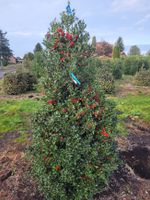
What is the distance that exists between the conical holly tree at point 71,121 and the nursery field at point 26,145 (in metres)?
0.44

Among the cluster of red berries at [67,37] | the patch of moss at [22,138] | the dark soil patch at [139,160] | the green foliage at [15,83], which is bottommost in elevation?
the dark soil patch at [139,160]

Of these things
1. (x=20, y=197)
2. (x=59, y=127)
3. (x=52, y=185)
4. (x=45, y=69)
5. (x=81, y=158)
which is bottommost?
(x=20, y=197)

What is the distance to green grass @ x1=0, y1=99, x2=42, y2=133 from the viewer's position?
17.9 feet

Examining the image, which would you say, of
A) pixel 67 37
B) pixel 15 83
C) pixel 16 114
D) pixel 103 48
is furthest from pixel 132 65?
pixel 67 37

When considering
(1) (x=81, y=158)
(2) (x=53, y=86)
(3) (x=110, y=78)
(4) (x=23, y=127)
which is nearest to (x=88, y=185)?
(1) (x=81, y=158)

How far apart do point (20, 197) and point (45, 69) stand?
1875mm

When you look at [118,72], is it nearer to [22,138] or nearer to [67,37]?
[22,138]

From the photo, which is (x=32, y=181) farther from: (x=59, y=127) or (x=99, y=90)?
(x=99, y=90)

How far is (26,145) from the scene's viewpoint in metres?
4.36

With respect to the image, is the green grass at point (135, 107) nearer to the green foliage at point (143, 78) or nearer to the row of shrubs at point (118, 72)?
the row of shrubs at point (118, 72)

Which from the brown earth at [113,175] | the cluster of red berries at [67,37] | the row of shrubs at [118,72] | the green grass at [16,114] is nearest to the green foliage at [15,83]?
the green grass at [16,114]

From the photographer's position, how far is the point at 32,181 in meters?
3.17

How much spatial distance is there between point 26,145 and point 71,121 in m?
2.44

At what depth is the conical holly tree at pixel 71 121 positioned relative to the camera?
2281mm
